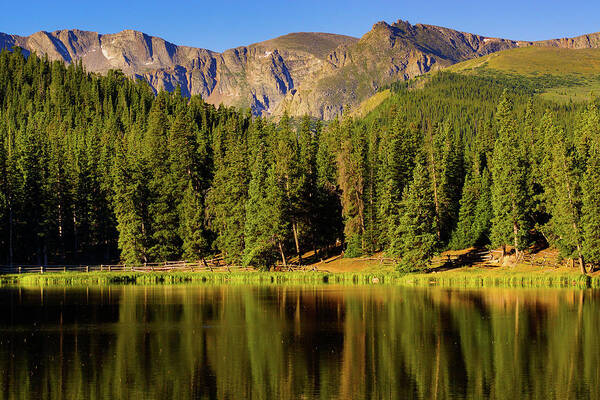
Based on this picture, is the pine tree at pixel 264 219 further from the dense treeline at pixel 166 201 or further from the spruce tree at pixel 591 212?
the spruce tree at pixel 591 212

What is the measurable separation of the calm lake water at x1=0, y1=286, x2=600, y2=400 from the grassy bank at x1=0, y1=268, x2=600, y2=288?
14.8 metres

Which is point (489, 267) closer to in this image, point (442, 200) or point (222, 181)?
point (442, 200)

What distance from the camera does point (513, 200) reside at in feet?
281

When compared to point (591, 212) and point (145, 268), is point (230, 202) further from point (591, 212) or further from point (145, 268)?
point (591, 212)

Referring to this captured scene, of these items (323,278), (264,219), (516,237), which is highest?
(264,219)

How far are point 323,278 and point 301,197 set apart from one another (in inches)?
638

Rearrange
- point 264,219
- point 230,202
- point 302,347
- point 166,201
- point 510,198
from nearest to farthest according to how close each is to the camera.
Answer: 1. point 302,347
2. point 510,198
3. point 264,219
4. point 230,202
5. point 166,201

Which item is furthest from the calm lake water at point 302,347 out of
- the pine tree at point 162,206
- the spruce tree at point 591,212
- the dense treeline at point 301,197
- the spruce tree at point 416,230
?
the pine tree at point 162,206

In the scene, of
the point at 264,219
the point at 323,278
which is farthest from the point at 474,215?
the point at 264,219

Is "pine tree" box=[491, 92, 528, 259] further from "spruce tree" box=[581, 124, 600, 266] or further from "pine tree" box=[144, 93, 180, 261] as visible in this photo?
"pine tree" box=[144, 93, 180, 261]

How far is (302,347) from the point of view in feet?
123

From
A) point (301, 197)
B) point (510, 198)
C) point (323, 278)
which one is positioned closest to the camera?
point (323, 278)

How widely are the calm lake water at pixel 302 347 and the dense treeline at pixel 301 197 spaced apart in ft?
80.2

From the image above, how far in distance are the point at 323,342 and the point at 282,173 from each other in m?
55.9
